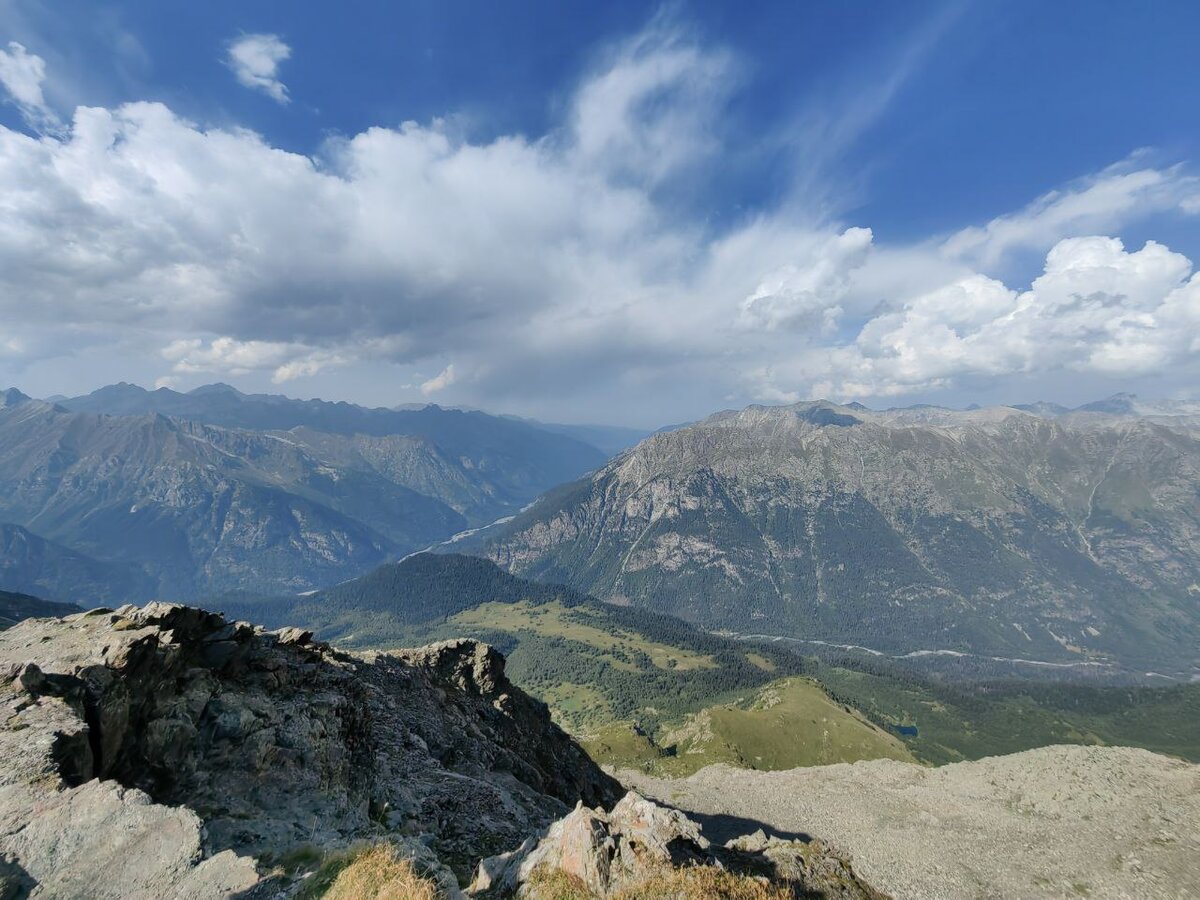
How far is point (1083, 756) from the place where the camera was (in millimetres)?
78125

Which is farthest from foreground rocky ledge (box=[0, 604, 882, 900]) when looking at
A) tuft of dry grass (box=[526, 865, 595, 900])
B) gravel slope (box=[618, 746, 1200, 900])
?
gravel slope (box=[618, 746, 1200, 900])

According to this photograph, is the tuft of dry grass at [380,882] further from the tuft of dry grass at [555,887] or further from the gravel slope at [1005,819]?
the gravel slope at [1005,819]

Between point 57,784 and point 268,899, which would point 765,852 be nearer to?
point 268,899

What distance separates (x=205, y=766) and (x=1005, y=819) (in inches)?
3335

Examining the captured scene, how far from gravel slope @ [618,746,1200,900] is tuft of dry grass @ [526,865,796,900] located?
46.2 m

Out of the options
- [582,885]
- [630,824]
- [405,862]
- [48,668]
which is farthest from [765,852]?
[48,668]

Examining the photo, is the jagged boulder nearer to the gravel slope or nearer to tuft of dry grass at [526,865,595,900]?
tuft of dry grass at [526,865,595,900]

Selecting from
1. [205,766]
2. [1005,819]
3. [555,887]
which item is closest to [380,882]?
[555,887]

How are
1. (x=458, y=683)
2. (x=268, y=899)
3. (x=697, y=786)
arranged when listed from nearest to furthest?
1. (x=268, y=899)
2. (x=458, y=683)
3. (x=697, y=786)

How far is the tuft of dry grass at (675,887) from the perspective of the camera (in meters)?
20.2

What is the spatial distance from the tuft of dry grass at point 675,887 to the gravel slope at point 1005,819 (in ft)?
152

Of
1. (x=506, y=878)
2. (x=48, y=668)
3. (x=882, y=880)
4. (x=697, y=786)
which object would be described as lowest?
(x=697, y=786)

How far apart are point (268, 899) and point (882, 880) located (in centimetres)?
6132

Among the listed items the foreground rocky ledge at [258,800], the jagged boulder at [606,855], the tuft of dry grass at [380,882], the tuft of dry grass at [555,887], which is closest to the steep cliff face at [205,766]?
the foreground rocky ledge at [258,800]
